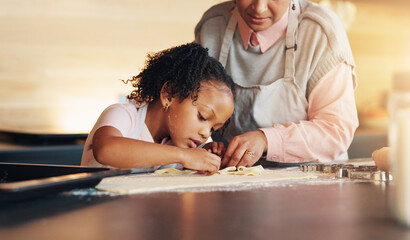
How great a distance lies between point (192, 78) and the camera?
136cm

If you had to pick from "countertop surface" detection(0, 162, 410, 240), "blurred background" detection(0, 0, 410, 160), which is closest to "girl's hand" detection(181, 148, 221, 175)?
"countertop surface" detection(0, 162, 410, 240)

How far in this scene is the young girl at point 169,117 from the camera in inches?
42.6

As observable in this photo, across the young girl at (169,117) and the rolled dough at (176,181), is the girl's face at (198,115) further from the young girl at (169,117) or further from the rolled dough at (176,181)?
the rolled dough at (176,181)

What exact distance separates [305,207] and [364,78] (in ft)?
11.6

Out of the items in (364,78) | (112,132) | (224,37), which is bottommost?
(112,132)

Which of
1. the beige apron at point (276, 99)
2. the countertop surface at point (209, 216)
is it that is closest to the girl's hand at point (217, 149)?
the beige apron at point (276, 99)

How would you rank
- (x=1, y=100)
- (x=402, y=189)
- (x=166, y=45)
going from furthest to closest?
(x=166, y=45), (x=1, y=100), (x=402, y=189)

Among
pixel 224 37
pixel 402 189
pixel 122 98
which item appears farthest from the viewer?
pixel 122 98

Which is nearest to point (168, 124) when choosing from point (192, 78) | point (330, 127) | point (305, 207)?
point (192, 78)

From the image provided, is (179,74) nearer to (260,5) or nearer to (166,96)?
(166,96)

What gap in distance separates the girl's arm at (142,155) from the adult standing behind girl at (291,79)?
193 millimetres

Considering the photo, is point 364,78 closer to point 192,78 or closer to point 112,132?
point 192,78

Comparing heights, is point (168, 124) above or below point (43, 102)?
below

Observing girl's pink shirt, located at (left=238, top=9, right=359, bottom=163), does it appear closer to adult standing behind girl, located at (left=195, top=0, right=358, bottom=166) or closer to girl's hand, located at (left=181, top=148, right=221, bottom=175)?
adult standing behind girl, located at (left=195, top=0, right=358, bottom=166)
